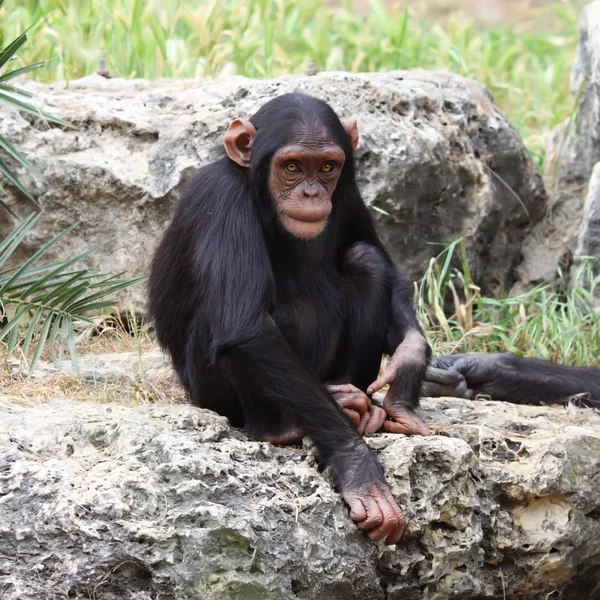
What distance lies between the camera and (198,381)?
14.2 ft

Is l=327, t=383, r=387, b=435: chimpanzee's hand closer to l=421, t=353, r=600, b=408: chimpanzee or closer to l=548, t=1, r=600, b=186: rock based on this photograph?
l=421, t=353, r=600, b=408: chimpanzee

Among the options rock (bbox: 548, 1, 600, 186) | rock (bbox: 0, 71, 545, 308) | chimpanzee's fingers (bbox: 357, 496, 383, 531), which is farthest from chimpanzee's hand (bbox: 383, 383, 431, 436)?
rock (bbox: 548, 1, 600, 186)

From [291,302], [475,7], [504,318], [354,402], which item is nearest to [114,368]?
[291,302]

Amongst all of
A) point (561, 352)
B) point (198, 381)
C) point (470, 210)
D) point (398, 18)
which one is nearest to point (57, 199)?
point (198, 381)

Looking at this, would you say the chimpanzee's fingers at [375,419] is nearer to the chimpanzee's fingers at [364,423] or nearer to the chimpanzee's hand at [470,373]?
the chimpanzee's fingers at [364,423]

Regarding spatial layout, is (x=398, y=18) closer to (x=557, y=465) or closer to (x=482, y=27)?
(x=482, y=27)

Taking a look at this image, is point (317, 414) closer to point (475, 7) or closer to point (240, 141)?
point (240, 141)

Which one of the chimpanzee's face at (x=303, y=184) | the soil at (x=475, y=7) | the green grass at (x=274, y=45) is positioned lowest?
the chimpanzee's face at (x=303, y=184)

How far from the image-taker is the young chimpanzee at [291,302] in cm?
392

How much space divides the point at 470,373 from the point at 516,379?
0.27m

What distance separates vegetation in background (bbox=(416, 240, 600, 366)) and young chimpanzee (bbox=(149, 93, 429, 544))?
1691 mm

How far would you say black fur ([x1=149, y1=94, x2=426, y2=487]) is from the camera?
12.9ft

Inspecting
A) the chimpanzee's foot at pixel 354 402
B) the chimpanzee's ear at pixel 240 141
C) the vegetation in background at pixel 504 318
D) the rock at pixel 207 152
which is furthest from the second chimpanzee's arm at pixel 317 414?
the vegetation in background at pixel 504 318

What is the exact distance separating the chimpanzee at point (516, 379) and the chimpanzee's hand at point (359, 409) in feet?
5.05
